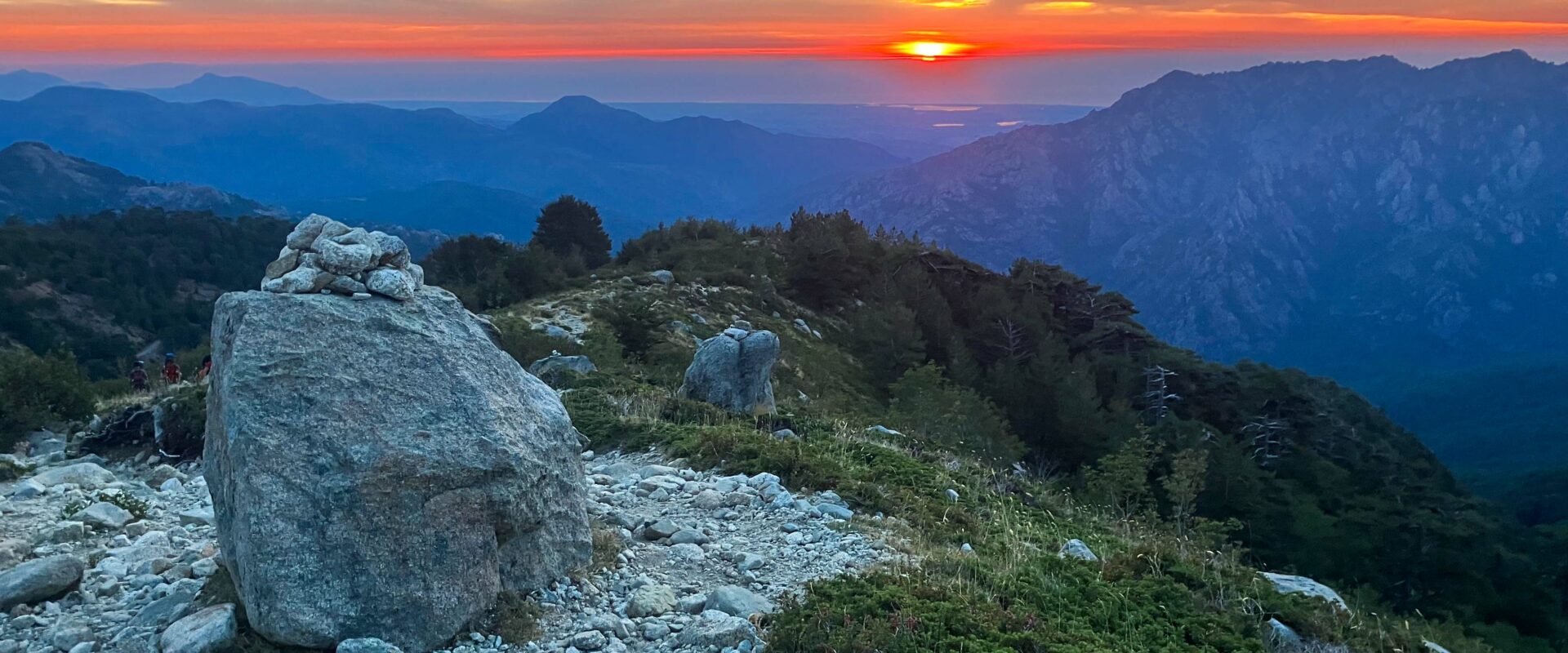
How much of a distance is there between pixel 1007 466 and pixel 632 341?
10968 mm

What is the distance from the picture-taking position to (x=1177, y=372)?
1590 inches

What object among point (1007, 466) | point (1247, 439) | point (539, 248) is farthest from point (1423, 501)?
point (539, 248)

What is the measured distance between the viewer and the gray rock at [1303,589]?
8297 millimetres

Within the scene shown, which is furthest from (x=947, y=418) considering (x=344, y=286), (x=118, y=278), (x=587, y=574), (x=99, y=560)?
(x=118, y=278)

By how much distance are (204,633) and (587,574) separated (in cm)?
251

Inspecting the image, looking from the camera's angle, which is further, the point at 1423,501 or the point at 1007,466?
the point at 1423,501

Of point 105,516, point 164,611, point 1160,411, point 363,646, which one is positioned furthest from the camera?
point 1160,411

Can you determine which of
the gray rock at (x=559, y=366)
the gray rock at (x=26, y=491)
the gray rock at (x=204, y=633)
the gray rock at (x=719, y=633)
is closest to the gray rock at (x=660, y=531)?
the gray rock at (x=719, y=633)

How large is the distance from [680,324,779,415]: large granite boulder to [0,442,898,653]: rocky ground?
15.8 ft

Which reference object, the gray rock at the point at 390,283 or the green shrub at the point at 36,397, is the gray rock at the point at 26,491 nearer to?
the green shrub at the point at 36,397

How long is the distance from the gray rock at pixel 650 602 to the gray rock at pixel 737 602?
282 mm

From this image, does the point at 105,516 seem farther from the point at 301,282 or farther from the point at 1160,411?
the point at 1160,411

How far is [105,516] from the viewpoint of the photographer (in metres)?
8.73

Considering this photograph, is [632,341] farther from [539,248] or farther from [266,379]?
[266,379]
